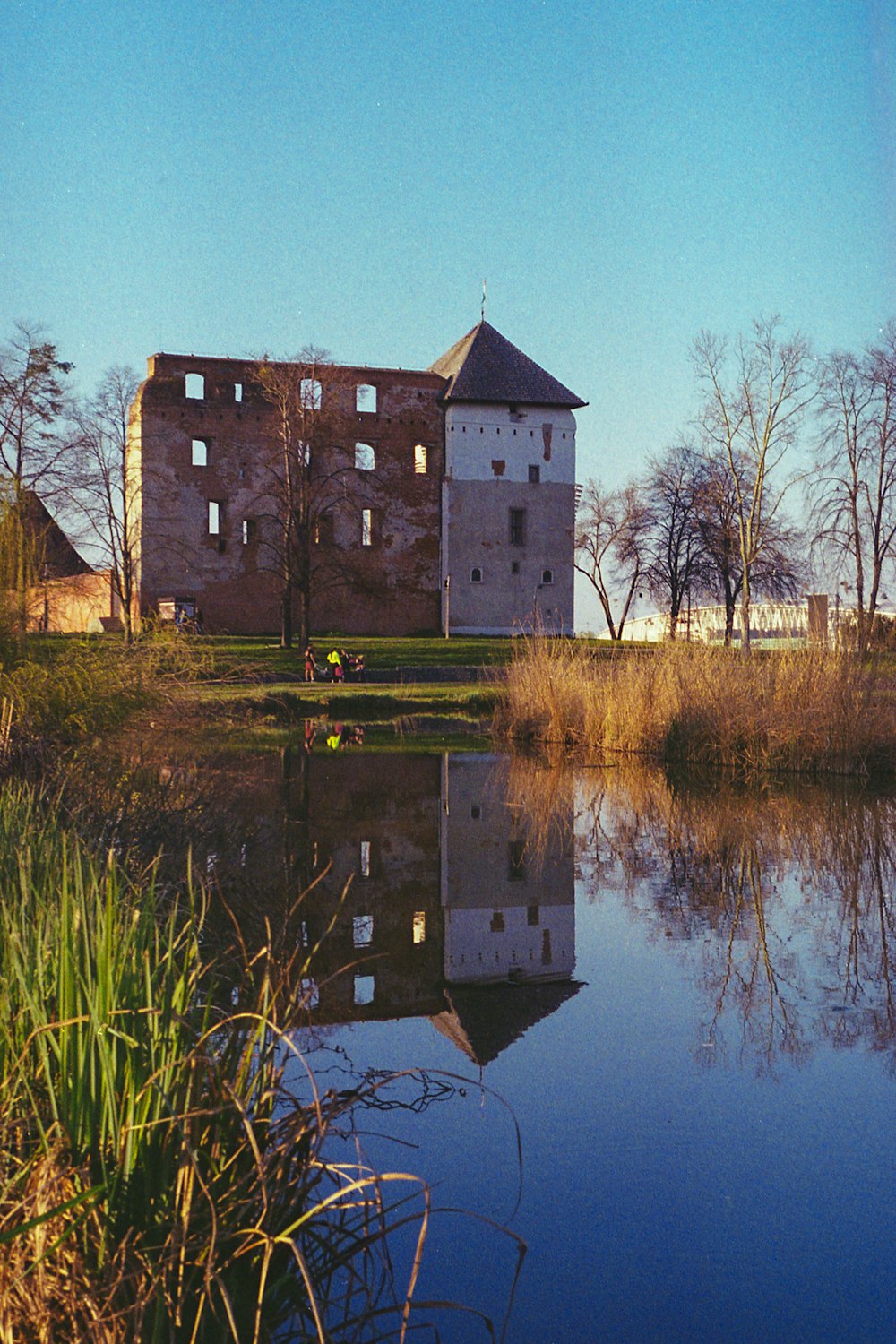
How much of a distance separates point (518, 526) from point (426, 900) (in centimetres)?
3679

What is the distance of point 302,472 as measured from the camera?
39.0 metres

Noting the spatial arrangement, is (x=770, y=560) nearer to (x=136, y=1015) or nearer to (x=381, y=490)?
(x=381, y=490)

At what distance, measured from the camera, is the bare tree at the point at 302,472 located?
3859 centimetres

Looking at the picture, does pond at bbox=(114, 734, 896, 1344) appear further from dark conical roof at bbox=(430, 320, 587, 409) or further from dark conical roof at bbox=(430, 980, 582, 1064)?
dark conical roof at bbox=(430, 320, 587, 409)

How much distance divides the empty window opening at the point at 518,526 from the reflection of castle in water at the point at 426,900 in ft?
102

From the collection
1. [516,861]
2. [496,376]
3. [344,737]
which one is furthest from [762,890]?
[496,376]

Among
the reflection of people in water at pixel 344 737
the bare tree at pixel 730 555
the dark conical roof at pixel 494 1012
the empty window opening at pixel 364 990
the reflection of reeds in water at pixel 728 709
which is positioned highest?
the bare tree at pixel 730 555

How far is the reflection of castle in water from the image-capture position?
5.36m

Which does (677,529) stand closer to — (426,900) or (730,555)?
(730,555)

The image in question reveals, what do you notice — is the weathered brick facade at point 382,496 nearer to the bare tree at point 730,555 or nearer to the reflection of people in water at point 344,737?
the bare tree at point 730,555

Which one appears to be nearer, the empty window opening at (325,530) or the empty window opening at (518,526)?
the empty window opening at (325,530)

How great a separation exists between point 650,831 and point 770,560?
38.8 metres

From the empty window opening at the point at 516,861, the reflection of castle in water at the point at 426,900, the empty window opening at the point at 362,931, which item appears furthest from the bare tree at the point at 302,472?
the empty window opening at the point at 362,931

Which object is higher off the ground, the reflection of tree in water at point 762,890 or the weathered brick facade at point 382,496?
the weathered brick facade at point 382,496
